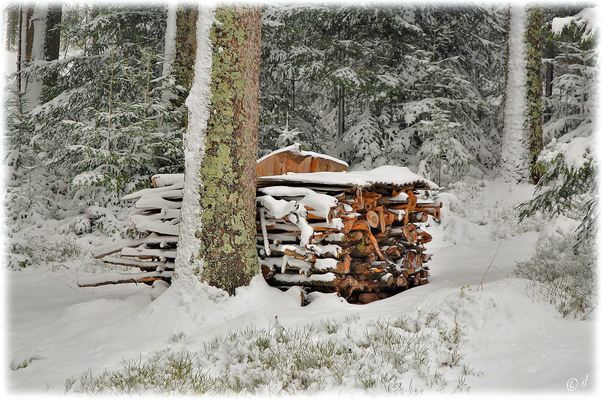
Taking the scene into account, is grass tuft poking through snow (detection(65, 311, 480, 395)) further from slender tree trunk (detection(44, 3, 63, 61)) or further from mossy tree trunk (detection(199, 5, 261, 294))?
slender tree trunk (detection(44, 3, 63, 61))

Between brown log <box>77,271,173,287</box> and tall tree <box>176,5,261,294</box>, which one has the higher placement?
tall tree <box>176,5,261,294</box>

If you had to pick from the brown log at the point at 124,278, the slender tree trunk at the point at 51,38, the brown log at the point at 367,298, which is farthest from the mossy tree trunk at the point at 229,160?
the slender tree trunk at the point at 51,38

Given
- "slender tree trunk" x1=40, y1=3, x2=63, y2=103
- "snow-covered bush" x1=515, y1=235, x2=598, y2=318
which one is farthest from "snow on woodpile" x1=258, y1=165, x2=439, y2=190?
"slender tree trunk" x1=40, y1=3, x2=63, y2=103

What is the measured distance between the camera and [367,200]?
613 centimetres

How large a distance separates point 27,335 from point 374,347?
410cm

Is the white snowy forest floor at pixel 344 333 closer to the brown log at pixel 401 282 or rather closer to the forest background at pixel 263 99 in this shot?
the brown log at pixel 401 282

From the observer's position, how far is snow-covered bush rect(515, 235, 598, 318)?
452 centimetres

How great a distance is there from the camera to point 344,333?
14.1 ft

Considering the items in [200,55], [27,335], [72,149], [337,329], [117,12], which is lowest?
[27,335]

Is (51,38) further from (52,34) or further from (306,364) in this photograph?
(306,364)

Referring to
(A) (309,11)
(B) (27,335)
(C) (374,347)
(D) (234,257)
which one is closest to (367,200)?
(D) (234,257)

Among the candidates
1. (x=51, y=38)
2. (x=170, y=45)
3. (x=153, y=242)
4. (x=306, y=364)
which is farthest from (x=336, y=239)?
(x=51, y=38)

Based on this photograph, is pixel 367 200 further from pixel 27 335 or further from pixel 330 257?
pixel 27 335

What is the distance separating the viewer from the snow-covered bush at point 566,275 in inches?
178
